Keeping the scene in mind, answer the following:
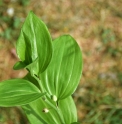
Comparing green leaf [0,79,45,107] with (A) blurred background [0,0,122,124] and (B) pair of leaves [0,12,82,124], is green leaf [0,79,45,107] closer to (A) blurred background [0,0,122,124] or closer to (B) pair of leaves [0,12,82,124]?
(B) pair of leaves [0,12,82,124]

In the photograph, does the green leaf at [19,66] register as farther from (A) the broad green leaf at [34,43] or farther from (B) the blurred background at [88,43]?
(B) the blurred background at [88,43]

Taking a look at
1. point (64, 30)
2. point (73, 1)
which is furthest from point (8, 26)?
point (73, 1)

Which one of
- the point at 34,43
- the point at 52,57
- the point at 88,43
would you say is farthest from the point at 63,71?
the point at 88,43

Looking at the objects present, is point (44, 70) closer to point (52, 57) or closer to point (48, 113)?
point (52, 57)

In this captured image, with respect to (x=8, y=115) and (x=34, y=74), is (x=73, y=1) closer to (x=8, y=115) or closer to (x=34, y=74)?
(x=8, y=115)

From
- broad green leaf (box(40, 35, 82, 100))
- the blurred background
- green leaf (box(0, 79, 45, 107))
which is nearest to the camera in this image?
green leaf (box(0, 79, 45, 107))

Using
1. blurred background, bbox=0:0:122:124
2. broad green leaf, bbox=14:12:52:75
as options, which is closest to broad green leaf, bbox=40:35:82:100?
broad green leaf, bbox=14:12:52:75
